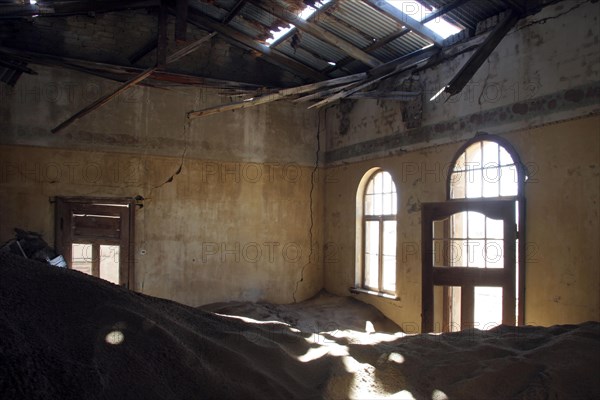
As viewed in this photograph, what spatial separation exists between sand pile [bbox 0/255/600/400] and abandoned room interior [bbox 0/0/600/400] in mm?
17

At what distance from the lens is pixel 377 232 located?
8.72 m

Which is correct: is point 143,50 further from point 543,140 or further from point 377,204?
point 543,140

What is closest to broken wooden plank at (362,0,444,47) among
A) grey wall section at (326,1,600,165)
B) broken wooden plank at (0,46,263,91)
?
grey wall section at (326,1,600,165)

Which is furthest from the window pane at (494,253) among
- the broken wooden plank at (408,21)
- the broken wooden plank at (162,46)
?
the broken wooden plank at (162,46)

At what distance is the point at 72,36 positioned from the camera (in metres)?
7.98

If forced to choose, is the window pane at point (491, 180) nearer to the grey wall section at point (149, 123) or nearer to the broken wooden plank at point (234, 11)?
the grey wall section at point (149, 123)

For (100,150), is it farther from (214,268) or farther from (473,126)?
(473,126)

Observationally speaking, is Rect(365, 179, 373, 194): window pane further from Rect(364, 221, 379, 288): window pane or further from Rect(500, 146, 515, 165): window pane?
Rect(500, 146, 515, 165): window pane

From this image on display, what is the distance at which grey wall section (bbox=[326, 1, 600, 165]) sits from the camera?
16.6 ft

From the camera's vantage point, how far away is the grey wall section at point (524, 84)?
5.06 m

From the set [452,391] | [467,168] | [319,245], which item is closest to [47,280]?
[452,391]

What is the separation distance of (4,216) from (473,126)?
308 inches

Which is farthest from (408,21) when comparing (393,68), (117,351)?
(117,351)

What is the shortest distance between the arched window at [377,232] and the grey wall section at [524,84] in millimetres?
908
